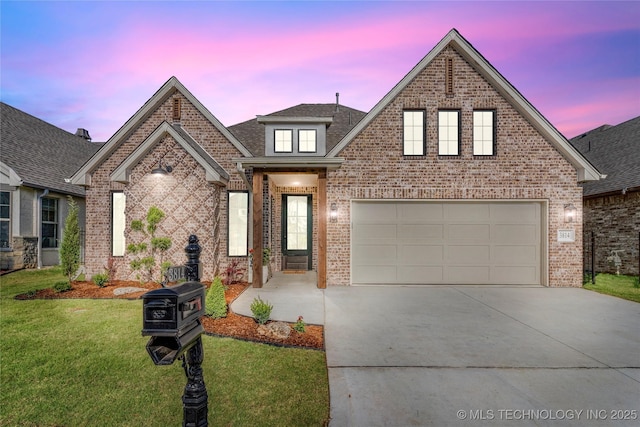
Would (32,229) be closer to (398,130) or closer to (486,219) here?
(398,130)

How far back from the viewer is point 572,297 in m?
8.02

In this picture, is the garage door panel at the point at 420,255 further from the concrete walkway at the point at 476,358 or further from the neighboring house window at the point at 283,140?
the neighboring house window at the point at 283,140

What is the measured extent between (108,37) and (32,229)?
30.1 ft

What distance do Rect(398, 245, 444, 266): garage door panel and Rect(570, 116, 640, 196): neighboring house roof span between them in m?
8.40

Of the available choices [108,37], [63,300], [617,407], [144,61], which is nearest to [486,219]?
[617,407]

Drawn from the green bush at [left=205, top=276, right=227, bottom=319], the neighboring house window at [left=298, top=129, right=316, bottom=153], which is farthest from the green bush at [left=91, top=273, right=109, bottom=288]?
the neighboring house window at [left=298, top=129, right=316, bottom=153]

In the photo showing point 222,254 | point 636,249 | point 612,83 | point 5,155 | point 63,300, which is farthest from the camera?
point 612,83

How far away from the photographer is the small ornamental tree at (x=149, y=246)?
30.3 feet

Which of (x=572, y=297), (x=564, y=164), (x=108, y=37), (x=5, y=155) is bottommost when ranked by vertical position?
(x=572, y=297)

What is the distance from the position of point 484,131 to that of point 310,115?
23.2ft

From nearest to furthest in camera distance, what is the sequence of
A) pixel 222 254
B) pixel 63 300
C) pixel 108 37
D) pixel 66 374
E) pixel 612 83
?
pixel 66 374 → pixel 63 300 → pixel 108 37 → pixel 222 254 → pixel 612 83

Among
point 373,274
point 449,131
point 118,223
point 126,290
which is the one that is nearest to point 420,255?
point 373,274

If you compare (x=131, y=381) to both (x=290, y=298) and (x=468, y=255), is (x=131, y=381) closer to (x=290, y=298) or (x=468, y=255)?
(x=290, y=298)

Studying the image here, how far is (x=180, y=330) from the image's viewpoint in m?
2.02
